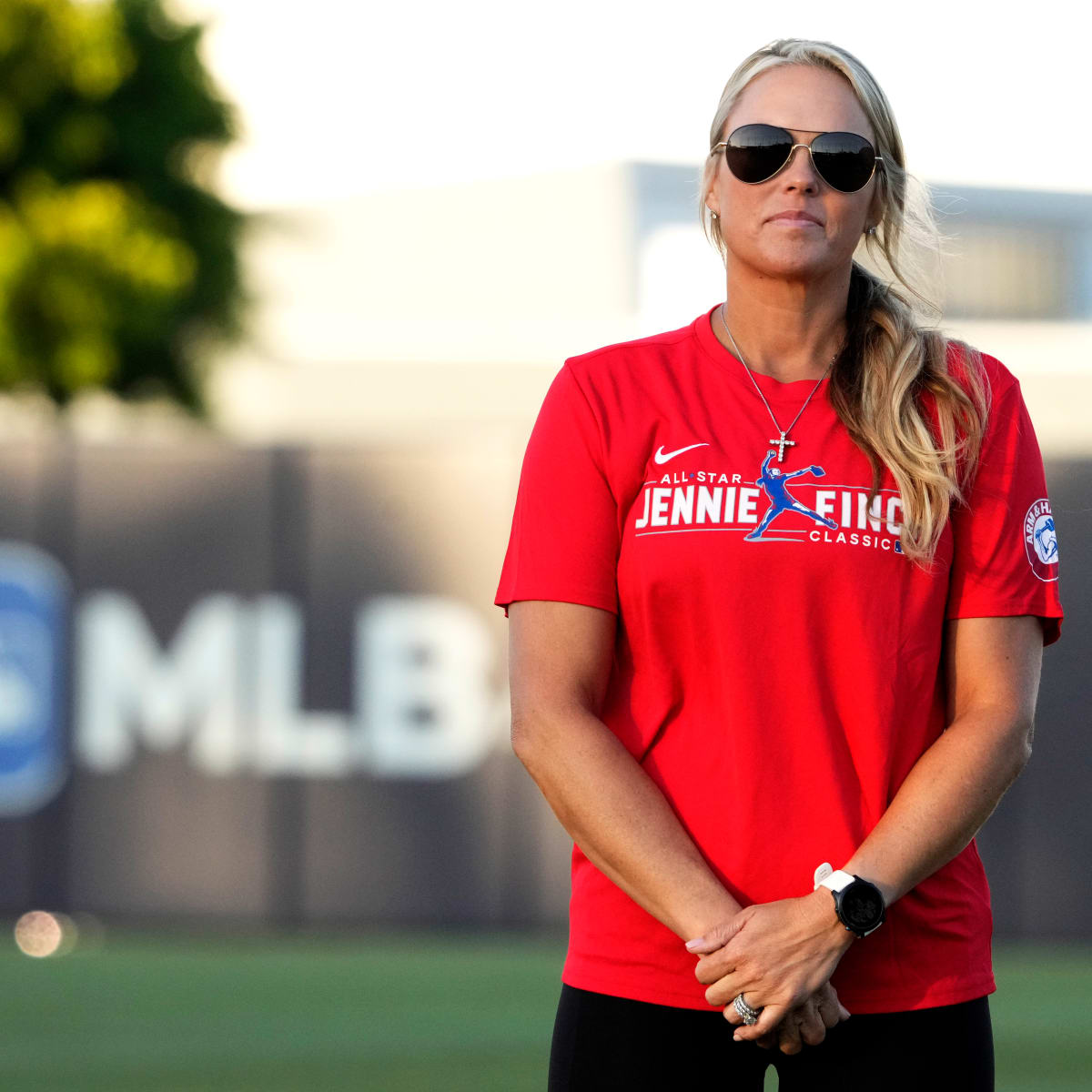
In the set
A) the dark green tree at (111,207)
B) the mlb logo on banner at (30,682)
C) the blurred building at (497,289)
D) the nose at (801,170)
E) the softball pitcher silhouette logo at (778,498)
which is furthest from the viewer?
the dark green tree at (111,207)

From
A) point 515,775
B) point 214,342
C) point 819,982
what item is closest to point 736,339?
point 819,982

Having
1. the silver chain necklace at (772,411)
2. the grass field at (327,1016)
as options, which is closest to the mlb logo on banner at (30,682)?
the grass field at (327,1016)

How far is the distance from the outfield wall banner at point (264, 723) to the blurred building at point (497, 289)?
12.8 meters

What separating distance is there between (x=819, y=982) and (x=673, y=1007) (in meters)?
0.20

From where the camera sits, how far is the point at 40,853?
870 centimetres

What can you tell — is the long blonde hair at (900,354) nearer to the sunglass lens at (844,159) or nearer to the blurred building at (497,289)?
the sunglass lens at (844,159)

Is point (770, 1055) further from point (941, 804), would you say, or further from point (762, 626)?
point (762, 626)

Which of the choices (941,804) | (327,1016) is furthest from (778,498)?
(327,1016)

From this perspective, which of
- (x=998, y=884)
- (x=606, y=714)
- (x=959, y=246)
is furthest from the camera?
(x=998, y=884)

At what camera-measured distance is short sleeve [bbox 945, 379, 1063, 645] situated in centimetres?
253

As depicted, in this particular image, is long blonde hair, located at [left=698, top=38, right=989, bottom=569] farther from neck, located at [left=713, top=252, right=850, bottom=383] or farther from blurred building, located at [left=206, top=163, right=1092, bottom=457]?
blurred building, located at [left=206, top=163, right=1092, bottom=457]

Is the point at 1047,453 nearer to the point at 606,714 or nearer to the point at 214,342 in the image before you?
the point at 606,714

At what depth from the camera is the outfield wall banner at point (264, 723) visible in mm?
8641

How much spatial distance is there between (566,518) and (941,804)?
1.97 ft
